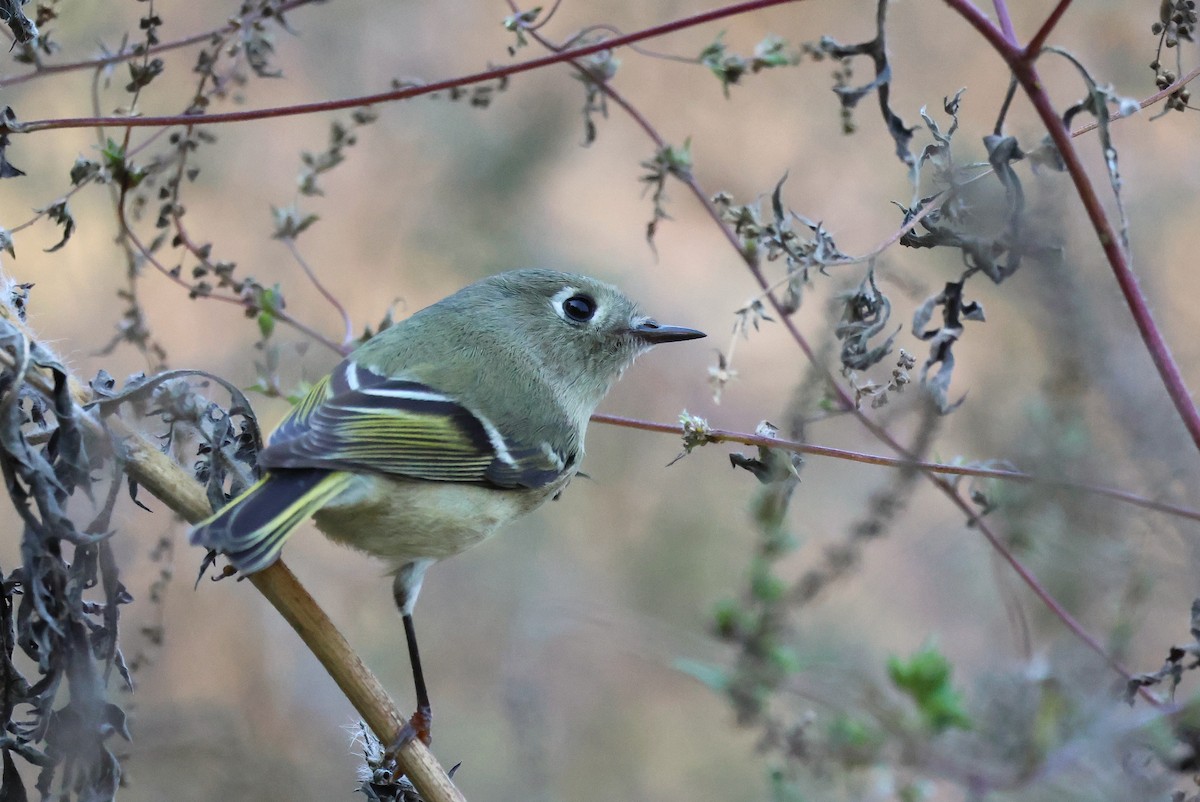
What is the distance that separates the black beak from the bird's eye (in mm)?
106

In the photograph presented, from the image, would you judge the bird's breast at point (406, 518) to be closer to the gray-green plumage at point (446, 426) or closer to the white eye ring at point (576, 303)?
the gray-green plumage at point (446, 426)

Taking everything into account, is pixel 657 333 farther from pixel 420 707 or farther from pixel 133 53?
pixel 133 53

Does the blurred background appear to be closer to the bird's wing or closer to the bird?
the bird

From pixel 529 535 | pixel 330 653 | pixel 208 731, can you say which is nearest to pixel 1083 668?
pixel 330 653

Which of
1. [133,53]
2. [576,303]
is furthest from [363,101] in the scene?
[576,303]

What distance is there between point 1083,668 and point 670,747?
306 cm

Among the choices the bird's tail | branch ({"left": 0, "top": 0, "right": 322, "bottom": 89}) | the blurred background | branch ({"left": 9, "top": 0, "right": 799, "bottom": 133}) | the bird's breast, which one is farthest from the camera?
the blurred background

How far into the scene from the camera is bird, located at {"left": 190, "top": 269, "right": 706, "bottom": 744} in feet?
5.24

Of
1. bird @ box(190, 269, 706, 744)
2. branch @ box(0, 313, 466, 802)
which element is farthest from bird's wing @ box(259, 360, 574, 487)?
branch @ box(0, 313, 466, 802)

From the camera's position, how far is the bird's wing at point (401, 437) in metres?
1.74

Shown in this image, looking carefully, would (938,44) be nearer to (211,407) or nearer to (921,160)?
(921,160)

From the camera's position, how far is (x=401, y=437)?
1900mm

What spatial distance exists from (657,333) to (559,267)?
2022mm

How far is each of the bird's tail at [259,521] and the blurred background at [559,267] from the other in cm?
132
